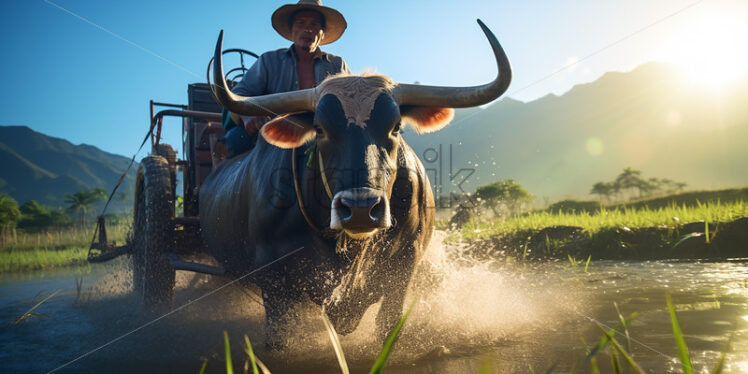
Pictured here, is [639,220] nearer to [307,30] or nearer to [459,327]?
[459,327]

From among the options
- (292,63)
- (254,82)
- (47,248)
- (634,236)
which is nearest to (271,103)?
(254,82)

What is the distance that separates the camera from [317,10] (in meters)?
3.61

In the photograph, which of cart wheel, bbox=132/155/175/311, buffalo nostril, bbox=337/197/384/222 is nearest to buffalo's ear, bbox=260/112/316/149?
buffalo nostril, bbox=337/197/384/222

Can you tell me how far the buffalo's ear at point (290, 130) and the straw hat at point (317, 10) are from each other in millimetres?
1488

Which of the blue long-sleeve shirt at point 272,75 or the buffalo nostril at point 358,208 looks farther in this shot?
the blue long-sleeve shirt at point 272,75

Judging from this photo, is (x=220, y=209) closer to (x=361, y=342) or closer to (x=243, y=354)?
(x=243, y=354)

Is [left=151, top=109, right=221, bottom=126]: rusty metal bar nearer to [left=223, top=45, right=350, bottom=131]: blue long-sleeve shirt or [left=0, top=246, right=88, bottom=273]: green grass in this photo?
[left=223, top=45, right=350, bottom=131]: blue long-sleeve shirt

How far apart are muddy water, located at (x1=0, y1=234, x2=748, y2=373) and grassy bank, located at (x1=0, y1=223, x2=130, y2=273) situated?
14.1ft

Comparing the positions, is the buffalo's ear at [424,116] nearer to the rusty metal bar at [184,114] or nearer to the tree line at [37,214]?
the rusty metal bar at [184,114]

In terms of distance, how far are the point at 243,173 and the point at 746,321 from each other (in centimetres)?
298

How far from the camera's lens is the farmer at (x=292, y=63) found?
11.2 feet

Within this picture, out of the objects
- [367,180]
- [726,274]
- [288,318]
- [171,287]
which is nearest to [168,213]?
[171,287]

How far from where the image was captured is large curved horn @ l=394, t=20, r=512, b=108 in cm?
225

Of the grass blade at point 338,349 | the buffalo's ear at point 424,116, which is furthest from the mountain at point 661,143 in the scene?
the grass blade at point 338,349
